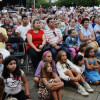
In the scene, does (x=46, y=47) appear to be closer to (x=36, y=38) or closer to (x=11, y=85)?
(x=36, y=38)

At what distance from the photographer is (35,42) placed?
5.35m

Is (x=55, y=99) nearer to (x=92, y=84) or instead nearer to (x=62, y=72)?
(x=62, y=72)

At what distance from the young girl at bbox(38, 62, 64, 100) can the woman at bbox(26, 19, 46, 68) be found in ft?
4.47

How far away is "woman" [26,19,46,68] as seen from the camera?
516 centimetres

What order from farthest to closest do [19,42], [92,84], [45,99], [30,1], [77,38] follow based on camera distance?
[30,1], [77,38], [19,42], [92,84], [45,99]

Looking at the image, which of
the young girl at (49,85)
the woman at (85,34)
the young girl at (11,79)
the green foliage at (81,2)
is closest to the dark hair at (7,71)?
the young girl at (11,79)

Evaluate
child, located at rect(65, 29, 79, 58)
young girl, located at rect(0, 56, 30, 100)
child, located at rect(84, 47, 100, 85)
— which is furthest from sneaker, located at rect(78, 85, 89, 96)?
child, located at rect(65, 29, 79, 58)

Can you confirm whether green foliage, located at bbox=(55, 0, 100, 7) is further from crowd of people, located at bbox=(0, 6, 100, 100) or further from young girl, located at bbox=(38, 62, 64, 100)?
young girl, located at bbox=(38, 62, 64, 100)

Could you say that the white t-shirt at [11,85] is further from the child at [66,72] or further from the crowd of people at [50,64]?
the child at [66,72]

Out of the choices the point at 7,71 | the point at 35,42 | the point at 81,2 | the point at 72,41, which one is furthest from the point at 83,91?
the point at 81,2

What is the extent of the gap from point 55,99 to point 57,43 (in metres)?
2.34

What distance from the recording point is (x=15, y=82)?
10.9ft

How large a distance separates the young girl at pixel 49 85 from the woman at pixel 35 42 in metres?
1.36

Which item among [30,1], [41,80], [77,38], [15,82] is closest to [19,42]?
[77,38]
